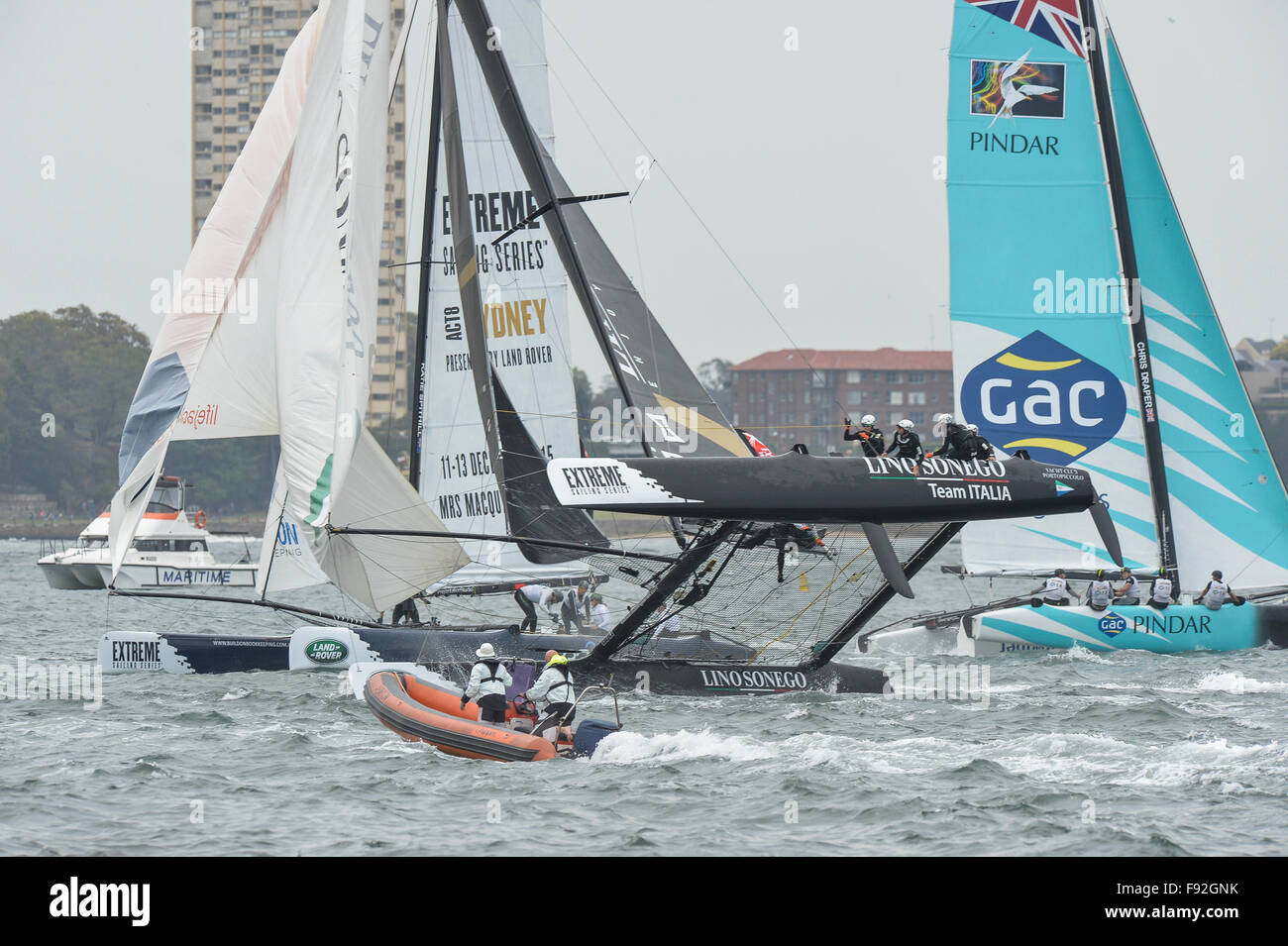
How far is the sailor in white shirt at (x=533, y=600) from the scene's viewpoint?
22.2m

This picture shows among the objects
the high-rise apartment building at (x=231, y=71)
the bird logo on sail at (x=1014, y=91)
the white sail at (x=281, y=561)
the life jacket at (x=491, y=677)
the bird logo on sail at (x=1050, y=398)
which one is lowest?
the life jacket at (x=491, y=677)

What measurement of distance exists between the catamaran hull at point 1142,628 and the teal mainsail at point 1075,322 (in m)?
1.65

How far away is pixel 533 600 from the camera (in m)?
25.2

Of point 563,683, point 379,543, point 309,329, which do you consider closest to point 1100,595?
point 379,543

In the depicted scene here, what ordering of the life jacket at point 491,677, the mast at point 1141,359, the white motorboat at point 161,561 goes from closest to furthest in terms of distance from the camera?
the life jacket at point 491,677
the mast at point 1141,359
the white motorboat at point 161,561

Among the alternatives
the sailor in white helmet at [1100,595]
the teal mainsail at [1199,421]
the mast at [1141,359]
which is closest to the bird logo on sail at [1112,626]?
the sailor in white helmet at [1100,595]

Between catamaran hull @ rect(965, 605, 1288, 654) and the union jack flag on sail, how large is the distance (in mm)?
9893

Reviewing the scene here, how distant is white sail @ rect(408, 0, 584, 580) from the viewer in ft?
77.5

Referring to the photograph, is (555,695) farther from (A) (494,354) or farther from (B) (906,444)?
(A) (494,354)

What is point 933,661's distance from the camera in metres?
24.9

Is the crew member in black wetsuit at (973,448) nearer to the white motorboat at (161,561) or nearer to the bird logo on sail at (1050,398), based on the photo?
the bird logo on sail at (1050,398)
